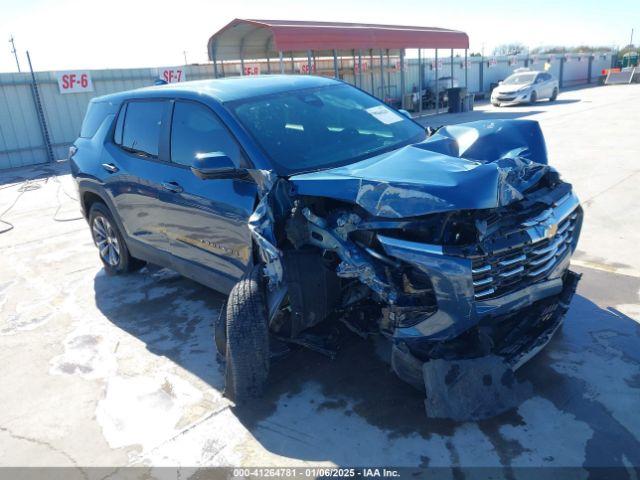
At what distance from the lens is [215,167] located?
3.30 m

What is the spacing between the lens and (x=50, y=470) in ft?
9.24

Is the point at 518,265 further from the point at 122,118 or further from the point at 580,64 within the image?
the point at 580,64

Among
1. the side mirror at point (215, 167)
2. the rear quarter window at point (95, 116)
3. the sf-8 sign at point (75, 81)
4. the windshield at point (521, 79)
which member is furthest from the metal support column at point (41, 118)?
the windshield at point (521, 79)

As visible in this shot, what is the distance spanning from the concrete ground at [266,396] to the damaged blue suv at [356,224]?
0.27 m

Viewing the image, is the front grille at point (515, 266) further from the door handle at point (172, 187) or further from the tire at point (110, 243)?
Result: the tire at point (110, 243)

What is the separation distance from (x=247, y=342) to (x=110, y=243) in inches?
125

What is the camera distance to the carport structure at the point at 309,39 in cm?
1574

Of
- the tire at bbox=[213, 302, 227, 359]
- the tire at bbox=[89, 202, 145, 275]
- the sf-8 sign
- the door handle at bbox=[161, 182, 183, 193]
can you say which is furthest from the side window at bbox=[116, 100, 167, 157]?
the sf-8 sign

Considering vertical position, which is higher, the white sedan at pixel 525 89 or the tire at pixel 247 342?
the tire at pixel 247 342

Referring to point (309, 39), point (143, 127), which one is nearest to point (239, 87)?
point (143, 127)

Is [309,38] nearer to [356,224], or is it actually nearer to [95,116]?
[95,116]

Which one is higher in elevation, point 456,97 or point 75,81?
point 75,81

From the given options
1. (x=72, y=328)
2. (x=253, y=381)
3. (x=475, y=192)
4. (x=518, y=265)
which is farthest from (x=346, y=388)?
(x=72, y=328)

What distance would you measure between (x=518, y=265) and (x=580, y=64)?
1633 inches
